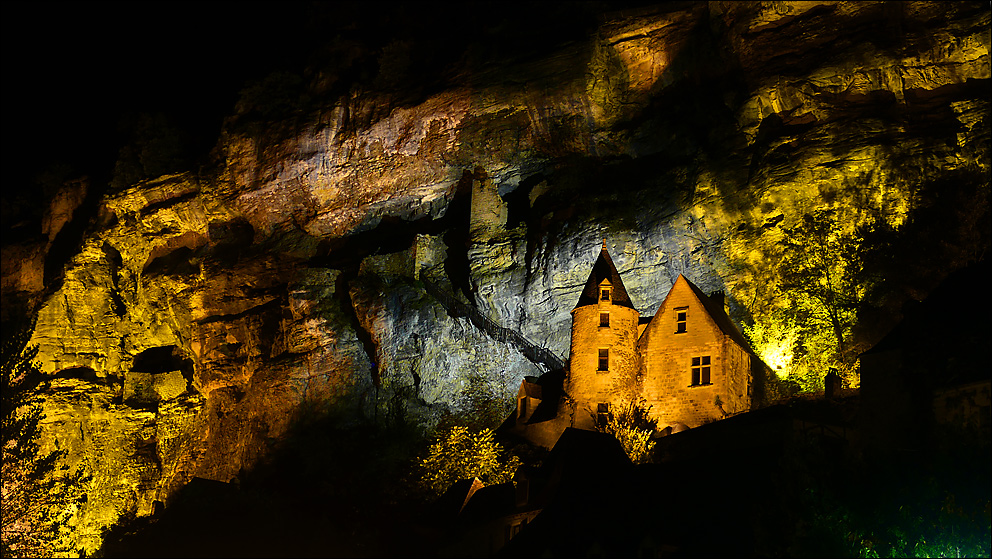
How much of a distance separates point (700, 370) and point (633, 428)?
3627 mm

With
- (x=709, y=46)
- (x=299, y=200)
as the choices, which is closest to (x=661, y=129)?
(x=709, y=46)

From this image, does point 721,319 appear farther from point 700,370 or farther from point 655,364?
point 655,364

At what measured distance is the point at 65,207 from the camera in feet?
209

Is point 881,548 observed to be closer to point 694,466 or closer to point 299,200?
point 694,466

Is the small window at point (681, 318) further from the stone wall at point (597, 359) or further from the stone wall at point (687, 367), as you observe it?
the stone wall at point (597, 359)

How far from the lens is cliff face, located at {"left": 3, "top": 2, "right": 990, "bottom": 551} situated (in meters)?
44.4

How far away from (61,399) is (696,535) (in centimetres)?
4087

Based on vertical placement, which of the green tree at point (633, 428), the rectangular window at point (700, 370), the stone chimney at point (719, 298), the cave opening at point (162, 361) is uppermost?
the stone chimney at point (719, 298)

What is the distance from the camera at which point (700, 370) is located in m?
40.0

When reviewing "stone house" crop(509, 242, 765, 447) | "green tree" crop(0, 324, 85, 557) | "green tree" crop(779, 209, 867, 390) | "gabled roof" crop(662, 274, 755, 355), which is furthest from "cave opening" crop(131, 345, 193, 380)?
"green tree" crop(779, 209, 867, 390)

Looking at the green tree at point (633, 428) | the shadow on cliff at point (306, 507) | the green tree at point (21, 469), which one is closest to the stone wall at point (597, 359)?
the green tree at point (633, 428)

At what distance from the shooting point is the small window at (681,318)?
1613 inches

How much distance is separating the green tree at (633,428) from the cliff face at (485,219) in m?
7.48

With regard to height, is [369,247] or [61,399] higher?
[369,247]
